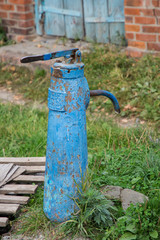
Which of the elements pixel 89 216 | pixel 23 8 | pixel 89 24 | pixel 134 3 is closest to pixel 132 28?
pixel 134 3

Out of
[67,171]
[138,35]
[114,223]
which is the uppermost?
[138,35]

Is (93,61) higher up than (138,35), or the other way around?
(138,35)

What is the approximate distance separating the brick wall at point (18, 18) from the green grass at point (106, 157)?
2412 millimetres

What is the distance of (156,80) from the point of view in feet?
14.8

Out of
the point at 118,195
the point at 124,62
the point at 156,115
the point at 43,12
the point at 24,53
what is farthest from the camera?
the point at 43,12

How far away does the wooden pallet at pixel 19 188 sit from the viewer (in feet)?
8.13

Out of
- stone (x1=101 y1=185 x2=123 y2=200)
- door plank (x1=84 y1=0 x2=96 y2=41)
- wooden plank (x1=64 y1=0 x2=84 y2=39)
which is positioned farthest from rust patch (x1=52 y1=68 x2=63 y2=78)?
wooden plank (x1=64 y1=0 x2=84 y2=39)

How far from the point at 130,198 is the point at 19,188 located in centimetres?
83

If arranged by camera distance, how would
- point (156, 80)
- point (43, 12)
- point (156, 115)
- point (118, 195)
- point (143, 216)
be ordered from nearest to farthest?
1. point (143, 216)
2. point (118, 195)
3. point (156, 115)
4. point (156, 80)
5. point (43, 12)

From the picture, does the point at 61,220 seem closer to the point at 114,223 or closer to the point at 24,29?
the point at 114,223

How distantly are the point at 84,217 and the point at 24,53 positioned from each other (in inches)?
163

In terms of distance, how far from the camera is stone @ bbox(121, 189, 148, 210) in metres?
2.49

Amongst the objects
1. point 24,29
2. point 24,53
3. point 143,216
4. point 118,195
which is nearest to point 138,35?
point 24,53

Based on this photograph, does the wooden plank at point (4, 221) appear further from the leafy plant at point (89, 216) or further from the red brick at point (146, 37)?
the red brick at point (146, 37)
